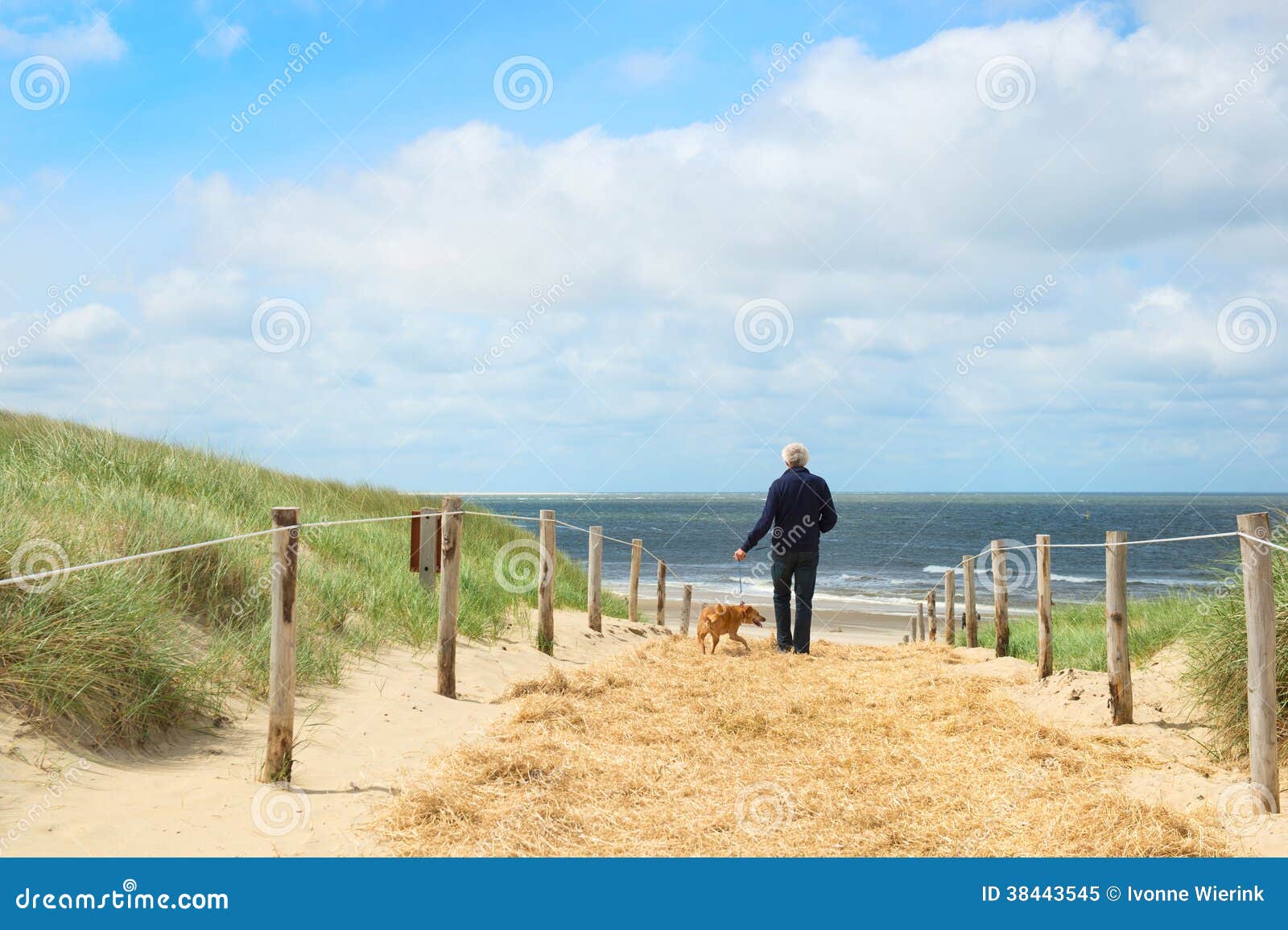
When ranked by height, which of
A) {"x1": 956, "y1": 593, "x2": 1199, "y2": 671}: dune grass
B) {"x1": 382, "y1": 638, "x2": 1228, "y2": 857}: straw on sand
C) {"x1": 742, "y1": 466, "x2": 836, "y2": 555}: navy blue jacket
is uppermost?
{"x1": 742, "y1": 466, "x2": 836, "y2": 555}: navy blue jacket

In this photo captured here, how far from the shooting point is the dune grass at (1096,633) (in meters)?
9.39

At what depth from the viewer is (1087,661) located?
1030cm

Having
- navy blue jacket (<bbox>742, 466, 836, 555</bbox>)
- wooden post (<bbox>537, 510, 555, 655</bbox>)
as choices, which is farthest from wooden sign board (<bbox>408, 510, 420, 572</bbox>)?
navy blue jacket (<bbox>742, 466, 836, 555</bbox>)

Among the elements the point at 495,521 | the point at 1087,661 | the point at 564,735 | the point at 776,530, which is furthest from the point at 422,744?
the point at 495,521

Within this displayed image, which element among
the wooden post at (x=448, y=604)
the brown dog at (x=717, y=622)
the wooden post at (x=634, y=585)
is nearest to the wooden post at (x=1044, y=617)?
the brown dog at (x=717, y=622)

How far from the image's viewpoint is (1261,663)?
4902mm

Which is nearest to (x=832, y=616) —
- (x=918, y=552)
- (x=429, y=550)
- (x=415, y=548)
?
(x=429, y=550)

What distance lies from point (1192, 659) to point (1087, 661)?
12.4ft

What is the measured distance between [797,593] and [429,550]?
13.4 feet

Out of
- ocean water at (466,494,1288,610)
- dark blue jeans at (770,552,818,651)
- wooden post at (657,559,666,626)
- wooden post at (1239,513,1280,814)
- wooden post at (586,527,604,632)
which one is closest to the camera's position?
wooden post at (1239,513,1280,814)

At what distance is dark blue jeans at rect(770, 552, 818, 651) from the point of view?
10.3 meters

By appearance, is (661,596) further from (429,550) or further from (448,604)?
(448,604)

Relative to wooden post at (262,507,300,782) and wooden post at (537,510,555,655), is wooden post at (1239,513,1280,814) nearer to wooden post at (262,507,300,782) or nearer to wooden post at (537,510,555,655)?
wooden post at (262,507,300,782)

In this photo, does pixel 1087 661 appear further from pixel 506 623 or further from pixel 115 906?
pixel 115 906
